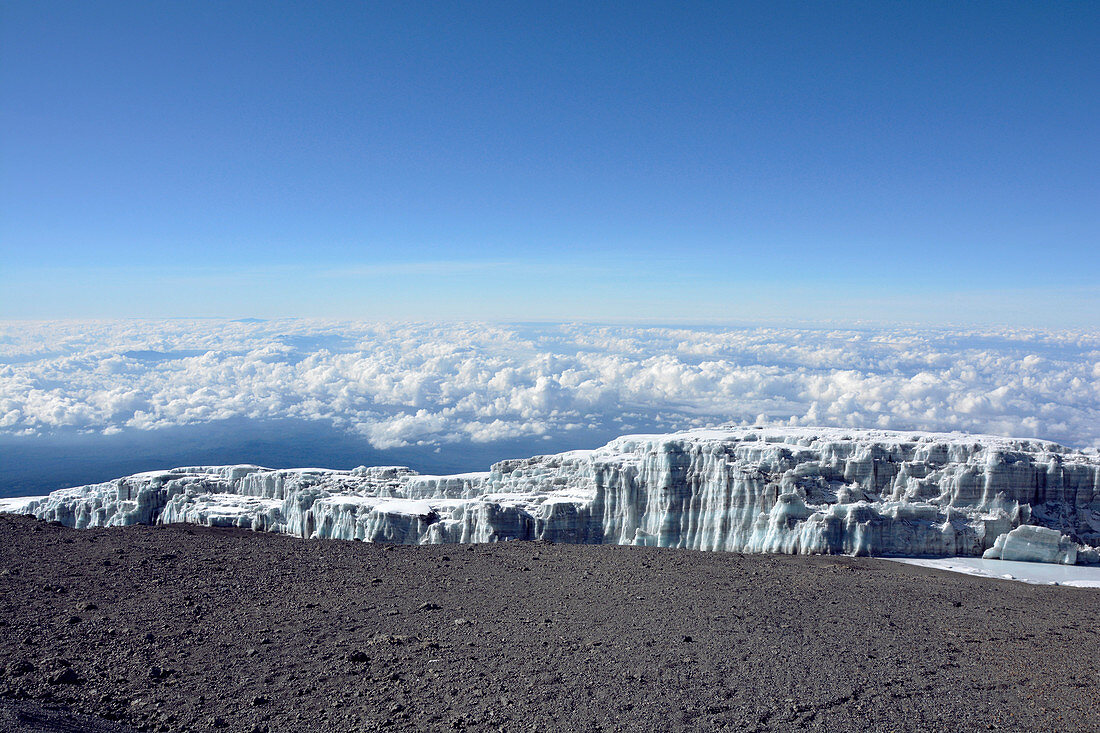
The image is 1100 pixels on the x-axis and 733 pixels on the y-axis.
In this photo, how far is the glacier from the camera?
30484mm

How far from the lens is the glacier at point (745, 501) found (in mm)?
30484

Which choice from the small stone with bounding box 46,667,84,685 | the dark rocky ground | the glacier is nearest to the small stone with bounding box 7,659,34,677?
the dark rocky ground

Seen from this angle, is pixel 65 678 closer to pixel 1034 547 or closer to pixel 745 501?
Result: pixel 745 501

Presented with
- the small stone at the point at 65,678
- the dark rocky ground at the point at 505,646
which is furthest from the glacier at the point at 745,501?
the small stone at the point at 65,678

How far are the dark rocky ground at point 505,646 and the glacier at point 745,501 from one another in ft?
26.2

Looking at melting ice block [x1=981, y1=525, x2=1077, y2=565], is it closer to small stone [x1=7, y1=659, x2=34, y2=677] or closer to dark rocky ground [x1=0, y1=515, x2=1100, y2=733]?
dark rocky ground [x1=0, y1=515, x2=1100, y2=733]

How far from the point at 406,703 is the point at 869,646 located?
11054mm

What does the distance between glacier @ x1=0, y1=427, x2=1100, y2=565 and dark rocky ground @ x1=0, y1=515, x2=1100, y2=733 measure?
26.2 feet

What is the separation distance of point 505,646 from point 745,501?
2191cm

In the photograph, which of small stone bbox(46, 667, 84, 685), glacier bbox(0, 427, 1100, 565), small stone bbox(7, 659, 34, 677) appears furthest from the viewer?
glacier bbox(0, 427, 1100, 565)

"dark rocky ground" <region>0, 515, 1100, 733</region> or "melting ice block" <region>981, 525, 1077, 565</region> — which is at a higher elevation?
"dark rocky ground" <region>0, 515, 1100, 733</region>

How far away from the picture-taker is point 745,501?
3294cm

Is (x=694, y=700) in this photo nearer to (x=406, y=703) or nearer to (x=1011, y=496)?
(x=406, y=703)

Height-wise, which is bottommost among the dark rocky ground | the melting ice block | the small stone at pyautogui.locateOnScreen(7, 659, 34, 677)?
the melting ice block
